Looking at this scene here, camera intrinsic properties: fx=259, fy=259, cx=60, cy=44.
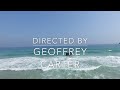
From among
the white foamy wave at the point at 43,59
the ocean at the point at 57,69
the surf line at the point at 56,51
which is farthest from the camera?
the white foamy wave at the point at 43,59

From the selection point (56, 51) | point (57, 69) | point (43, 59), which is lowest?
point (57, 69)

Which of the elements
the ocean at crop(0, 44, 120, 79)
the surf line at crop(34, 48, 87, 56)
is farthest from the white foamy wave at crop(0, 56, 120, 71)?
the surf line at crop(34, 48, 87, 56)

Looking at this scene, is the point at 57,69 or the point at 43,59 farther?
the point at 43,59

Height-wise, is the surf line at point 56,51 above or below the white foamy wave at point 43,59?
above

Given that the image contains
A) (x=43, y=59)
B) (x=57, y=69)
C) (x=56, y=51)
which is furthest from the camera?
(x=43, y=59)

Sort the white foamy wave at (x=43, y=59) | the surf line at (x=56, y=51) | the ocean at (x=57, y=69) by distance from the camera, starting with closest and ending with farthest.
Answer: the surf line at (x=56, y=51), the ocean at (x=57, y=69), the white foamy wave at (x=43, y=59)

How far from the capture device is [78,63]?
163 inches

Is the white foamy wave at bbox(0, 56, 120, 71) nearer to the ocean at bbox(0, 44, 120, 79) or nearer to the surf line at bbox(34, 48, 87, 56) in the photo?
the ocean at bbox(0, 44, 120, 79)

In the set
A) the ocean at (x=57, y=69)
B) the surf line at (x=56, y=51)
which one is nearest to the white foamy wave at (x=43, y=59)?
the ocean at (x=57, y=69)

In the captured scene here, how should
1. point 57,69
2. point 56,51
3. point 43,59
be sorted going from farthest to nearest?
point 43,59 < point 57,69 < point 56,51

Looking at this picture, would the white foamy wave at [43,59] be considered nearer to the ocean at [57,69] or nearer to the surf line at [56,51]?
the ocean at [57,69]
